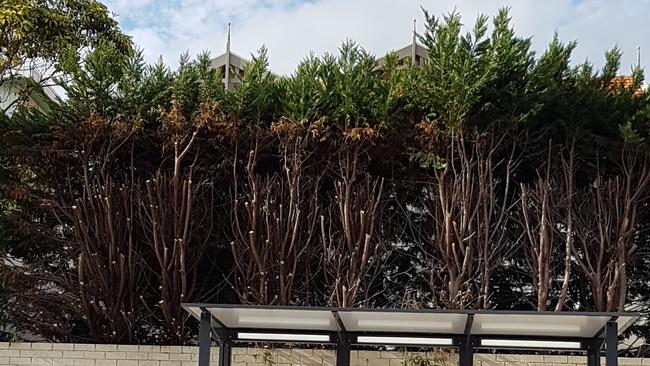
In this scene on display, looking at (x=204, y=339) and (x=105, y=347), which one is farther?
(x=105, y=347)

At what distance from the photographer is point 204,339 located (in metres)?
8.46

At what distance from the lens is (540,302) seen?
1169 cm

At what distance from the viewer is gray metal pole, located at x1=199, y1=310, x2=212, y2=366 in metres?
8.46

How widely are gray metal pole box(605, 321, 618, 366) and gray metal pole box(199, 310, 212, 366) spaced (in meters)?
3.66

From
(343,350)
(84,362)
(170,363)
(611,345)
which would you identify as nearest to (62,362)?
(84,362)

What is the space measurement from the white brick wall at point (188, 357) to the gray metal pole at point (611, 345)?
287 centimetres

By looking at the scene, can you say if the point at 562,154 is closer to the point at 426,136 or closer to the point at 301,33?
the point at 426,136

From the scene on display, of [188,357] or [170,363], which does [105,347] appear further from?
[188,357]

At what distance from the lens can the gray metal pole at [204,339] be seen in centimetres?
846

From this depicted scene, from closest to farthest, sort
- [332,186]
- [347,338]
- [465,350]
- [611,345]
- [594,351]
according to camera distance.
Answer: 1. [611,345]
2. [594,351]
3. [465,350]
4. [347,338]
5. [332,186]

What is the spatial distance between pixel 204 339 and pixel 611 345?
3.73 metres

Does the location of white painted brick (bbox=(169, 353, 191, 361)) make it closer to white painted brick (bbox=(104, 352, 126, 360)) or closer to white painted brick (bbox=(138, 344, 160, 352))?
white painted brick (bbox=(138, 344, 160, 352))

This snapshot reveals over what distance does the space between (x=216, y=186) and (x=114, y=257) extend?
67.1 inches

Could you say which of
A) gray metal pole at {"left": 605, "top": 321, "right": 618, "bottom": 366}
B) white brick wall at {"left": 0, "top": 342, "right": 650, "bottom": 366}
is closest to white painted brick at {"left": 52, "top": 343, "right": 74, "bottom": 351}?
white brick wall at {"left": 0, "top": 342, "right": 650, "bottom": 366}
